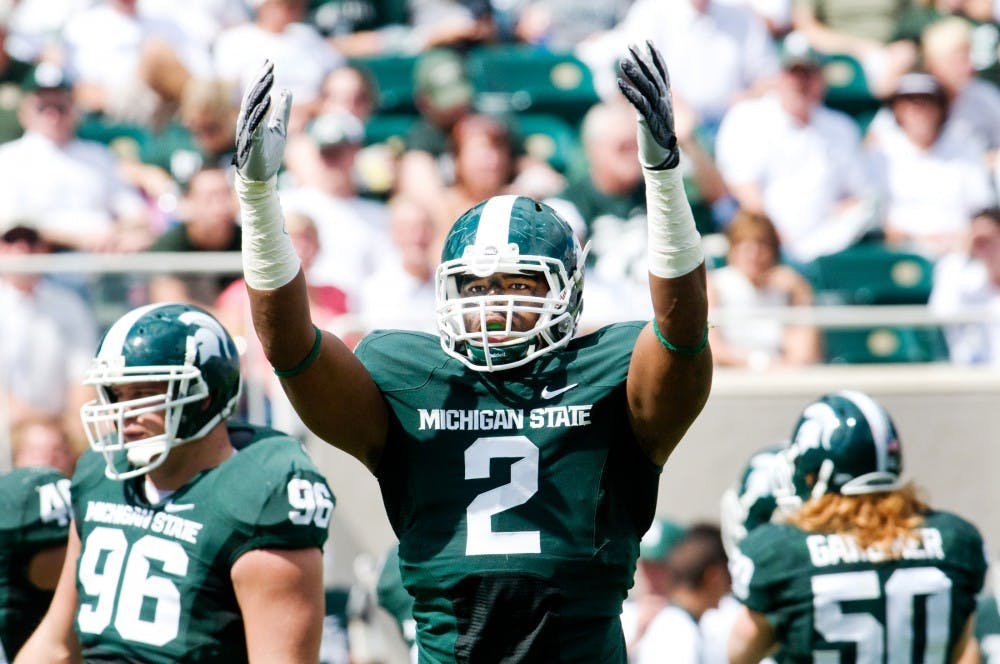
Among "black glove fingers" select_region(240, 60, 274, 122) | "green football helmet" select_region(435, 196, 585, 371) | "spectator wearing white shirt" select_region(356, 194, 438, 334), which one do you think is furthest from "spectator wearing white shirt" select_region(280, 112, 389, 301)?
"black glove fingers" select_region(240, 60, 274, 122)

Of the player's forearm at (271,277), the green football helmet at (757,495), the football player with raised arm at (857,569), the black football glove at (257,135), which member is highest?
the black football glove at (257,135)

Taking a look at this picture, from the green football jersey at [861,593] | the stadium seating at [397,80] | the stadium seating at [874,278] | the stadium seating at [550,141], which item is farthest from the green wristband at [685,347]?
the stadium seating at [397,80]

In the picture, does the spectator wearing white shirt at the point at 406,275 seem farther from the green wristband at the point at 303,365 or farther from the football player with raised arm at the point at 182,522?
the green wristband at the point at 303,365

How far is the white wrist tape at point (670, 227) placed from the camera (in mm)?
2645

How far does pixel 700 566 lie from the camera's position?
589 cm

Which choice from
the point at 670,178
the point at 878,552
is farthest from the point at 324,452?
the point at 670,178

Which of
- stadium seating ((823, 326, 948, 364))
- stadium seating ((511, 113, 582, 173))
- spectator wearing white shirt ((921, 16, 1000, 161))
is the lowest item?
stadium seating ((823, 326, 948, 364))

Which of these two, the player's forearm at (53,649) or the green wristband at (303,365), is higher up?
the green wristband at (303,365)

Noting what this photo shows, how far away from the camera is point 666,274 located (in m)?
2.67

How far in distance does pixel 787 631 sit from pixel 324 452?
9.46 ft

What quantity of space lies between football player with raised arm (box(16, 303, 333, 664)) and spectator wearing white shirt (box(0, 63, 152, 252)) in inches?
143

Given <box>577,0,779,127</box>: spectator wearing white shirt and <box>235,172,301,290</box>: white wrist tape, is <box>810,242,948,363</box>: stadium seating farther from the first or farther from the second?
<box>235,172,301,290</box>: white wrist tape

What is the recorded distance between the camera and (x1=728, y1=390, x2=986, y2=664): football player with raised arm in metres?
4.09

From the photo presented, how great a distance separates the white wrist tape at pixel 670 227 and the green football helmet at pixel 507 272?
30cm
